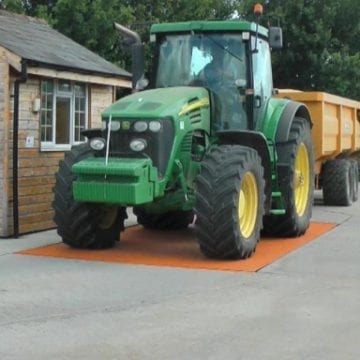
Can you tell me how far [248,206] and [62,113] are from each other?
3897 millimetres

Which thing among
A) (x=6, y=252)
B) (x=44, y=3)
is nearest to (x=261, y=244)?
(x=6, y=252)

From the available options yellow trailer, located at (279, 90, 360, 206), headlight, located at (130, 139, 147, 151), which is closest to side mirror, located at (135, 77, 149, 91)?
headlight, located at (130, 139, 147, 151)

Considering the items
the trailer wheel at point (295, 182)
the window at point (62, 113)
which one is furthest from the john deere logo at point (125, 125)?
the window at point (62, 113)

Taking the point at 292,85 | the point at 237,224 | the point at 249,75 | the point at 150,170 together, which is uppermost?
the point at 292,85

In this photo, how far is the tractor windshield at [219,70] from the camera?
32.5ft

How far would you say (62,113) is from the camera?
1183cm

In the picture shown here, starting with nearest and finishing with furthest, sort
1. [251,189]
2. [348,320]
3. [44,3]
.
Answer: [348,320], [251,189], [44,3]

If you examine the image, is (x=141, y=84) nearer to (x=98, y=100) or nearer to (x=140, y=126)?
(x=140, y=126)

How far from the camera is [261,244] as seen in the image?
10.4 m

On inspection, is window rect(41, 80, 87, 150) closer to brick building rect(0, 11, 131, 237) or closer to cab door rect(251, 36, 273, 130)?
brick building rect(0, 11, 131, 237)

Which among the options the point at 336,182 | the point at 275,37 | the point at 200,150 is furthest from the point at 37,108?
the point at 336,182

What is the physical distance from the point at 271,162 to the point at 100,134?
2.29 meters

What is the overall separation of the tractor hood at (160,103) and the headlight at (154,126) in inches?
3.3

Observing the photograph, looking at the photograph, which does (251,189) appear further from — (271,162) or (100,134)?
(100,134)
